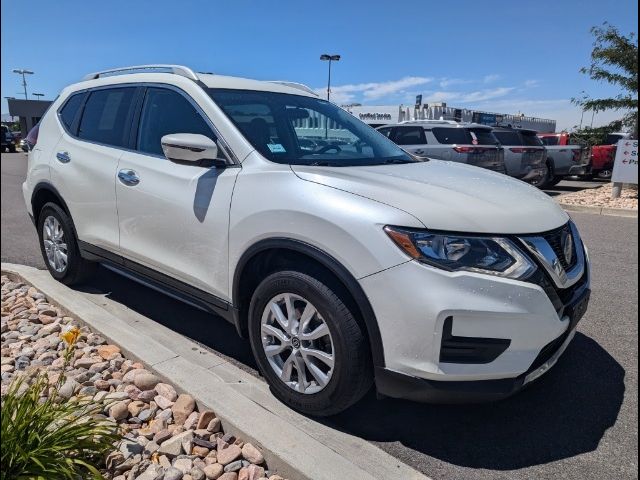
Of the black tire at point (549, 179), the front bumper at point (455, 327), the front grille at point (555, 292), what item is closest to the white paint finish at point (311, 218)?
the front bumper at point (455, 327)

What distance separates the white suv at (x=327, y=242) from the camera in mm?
2129

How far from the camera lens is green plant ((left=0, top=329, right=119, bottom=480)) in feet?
5.86

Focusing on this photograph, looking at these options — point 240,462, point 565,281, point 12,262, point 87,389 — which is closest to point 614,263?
point 565,281

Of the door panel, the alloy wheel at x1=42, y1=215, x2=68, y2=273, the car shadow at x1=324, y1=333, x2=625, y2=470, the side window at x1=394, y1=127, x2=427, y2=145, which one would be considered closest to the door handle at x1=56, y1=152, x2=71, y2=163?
the alloy wheel at x1=42, y1=215, x2=68, y2=273

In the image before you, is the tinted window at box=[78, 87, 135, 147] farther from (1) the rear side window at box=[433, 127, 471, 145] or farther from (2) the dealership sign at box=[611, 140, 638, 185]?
(2) the dealership sign at box=[611, 140, 638, 185]

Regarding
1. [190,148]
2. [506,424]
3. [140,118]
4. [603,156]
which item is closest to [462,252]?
[506,424]

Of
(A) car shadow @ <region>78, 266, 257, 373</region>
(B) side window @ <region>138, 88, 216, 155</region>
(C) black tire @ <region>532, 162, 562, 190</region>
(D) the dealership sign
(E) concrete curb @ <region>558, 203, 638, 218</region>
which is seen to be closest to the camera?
(B) side window @ <region>138, 88, 216, 155</region>

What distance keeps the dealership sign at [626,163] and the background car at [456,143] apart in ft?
8.45

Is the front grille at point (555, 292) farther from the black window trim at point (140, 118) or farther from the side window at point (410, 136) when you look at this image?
the side window at point (410, 136)

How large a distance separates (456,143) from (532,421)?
342 inches

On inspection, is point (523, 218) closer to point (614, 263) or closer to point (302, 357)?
point (302, 357)

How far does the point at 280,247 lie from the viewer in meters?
2.50

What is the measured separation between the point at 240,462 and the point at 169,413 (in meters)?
0.56

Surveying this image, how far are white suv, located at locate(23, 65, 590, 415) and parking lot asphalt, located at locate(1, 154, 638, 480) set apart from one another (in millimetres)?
387
